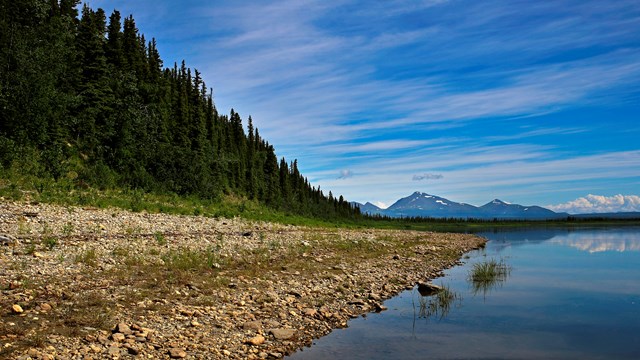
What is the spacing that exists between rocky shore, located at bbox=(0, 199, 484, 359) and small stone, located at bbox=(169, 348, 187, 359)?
0.12 feet

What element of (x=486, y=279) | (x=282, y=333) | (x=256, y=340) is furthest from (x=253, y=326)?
(x=486, y=279)

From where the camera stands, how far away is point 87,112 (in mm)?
46750

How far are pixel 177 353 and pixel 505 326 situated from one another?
35.4 ft

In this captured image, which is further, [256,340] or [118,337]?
[256,340]

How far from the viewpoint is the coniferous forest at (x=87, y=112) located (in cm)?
3656

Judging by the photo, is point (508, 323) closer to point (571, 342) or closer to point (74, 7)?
point (571, 342)

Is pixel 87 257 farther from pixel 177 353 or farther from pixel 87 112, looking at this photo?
pixel 87 112

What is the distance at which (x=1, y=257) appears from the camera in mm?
13961

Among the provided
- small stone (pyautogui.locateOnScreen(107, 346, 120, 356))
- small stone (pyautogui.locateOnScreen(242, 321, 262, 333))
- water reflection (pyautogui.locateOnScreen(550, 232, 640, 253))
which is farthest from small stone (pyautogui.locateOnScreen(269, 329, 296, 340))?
water reflection (pyautogui.locateOnScreen(550, 232, 640, 253))

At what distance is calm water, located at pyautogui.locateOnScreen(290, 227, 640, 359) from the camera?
11.6m

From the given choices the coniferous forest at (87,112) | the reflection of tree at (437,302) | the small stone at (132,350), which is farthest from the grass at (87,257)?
the coniferous forest at (87,112)

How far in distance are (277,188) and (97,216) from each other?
97413 millimetres

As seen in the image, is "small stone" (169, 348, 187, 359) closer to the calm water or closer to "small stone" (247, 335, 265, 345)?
"small stone" (247, 335, 265, 345)

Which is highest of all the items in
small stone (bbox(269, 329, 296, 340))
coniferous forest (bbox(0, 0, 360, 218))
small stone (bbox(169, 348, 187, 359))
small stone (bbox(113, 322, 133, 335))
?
coniferous forest (bbox(0, 0, 360, 218))
